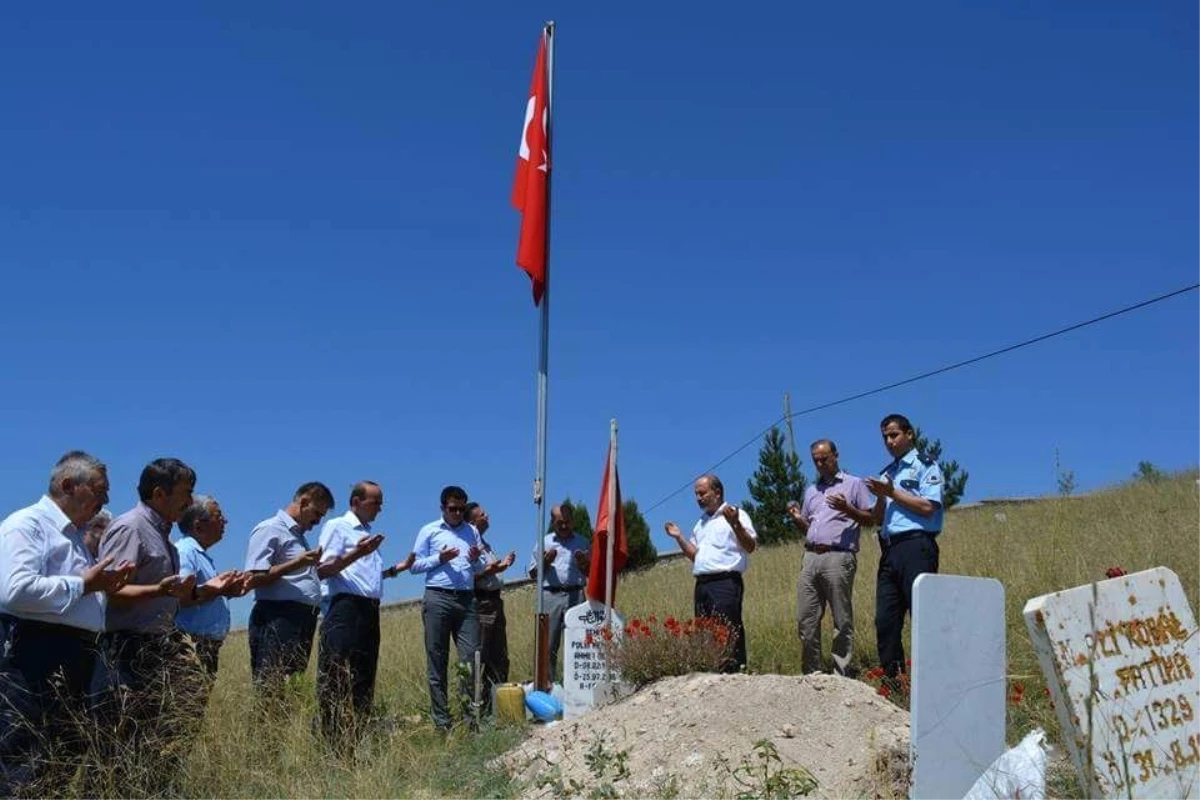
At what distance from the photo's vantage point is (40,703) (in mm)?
4938

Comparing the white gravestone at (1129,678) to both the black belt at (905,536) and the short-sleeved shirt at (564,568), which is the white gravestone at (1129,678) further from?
the short-sleeved shirt at (564,568)

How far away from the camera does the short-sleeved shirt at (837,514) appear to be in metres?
8.17

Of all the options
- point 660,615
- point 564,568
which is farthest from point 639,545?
point 564,568

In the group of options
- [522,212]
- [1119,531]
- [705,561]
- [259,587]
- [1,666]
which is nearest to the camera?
[1,666]

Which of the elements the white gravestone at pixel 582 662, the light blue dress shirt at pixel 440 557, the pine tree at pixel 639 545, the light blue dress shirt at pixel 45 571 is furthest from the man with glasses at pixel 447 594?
the pine tree at pixel 639 545

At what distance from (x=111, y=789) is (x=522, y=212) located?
5.93 meters

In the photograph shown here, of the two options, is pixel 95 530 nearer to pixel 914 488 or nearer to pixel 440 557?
pixel 440 557

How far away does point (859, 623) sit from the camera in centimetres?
1058

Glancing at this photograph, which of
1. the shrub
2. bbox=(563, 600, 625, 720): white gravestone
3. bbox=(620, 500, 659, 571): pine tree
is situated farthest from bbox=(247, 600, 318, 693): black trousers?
bbox=(620, 500, 659, 571): pine tree

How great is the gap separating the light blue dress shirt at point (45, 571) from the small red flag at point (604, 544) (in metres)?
4.06

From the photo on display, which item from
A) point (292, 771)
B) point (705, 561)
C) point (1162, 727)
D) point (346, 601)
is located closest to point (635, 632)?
point (705, 561)

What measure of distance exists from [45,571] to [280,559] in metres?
2.39

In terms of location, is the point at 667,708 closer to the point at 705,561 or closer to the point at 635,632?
the point at 635,632

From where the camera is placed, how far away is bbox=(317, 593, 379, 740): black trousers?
23.8 feet
